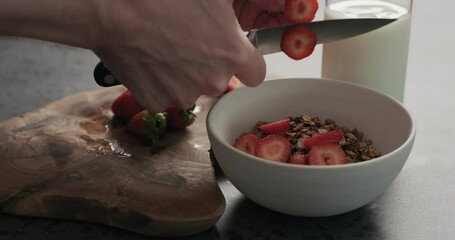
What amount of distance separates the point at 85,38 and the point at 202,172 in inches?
10.5

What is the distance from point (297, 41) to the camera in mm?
1139

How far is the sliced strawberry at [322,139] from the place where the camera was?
1056 mm

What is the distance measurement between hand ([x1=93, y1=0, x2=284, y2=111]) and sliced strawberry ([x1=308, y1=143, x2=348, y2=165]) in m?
0.13

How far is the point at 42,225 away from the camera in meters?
1.05

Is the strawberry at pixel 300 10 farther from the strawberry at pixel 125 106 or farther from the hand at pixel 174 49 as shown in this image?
the strawberry at pixel 125 106

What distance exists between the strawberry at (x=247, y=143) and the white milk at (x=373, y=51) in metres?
0.29

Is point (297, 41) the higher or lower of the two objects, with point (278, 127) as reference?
higher

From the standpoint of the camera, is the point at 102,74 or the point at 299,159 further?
the point at 102,74

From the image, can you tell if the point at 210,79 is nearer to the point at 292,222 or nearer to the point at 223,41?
the point at 223,41

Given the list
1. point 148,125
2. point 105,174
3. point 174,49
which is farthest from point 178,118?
point 174,49

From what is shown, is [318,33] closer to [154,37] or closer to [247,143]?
[247,143]

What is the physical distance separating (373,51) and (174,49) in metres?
0.44

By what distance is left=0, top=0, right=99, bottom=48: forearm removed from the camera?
94 centimetres

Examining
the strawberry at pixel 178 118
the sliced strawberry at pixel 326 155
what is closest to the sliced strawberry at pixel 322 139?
the sliced strawberry at pixel 326 155
